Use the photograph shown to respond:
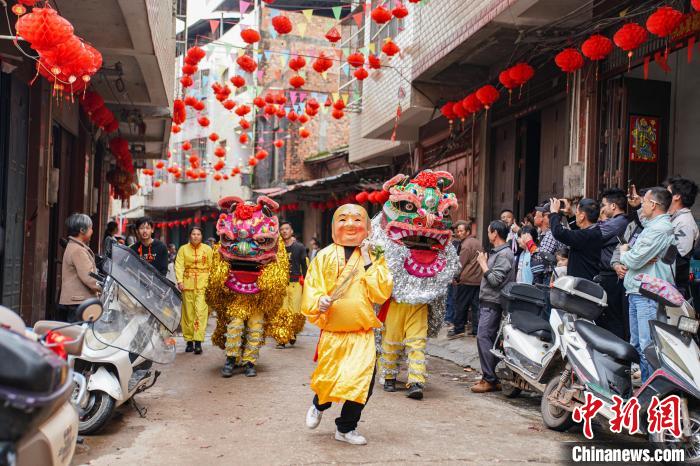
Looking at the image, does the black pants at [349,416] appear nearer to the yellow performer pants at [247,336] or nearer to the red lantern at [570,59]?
the yellow performer pants at [247,336]

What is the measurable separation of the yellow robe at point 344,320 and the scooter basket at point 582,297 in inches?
60.1

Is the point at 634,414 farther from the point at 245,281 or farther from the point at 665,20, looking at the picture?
the point at 245,281

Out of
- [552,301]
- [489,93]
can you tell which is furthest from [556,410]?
[489,93]

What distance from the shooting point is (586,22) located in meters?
9.30

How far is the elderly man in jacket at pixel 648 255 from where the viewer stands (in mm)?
6094

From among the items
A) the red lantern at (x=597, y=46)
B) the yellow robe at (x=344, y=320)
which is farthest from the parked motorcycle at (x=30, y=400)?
the red lantern at (x=597, y=46)

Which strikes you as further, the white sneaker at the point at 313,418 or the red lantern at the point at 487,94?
the red lantern at the point at 487,94

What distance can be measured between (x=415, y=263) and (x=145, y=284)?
10.1 feet

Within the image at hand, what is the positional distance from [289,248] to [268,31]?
21.5 meters

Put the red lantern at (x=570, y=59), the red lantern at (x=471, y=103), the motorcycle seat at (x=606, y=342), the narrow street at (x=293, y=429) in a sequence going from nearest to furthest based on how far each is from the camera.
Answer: the narrow street at (x=293, y=429) < the motorcycle seat at (x=606, y=342) < the red lantern at (x=570, y=59) < the red lantern at (x=471, y=103)

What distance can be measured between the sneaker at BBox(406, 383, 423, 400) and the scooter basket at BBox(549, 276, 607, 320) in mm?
1942

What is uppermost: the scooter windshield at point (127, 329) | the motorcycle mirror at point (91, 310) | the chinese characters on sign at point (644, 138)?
the chinese characters on sign at point (644, 138)

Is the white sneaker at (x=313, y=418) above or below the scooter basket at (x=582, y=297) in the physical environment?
below

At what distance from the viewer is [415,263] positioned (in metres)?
7.91
